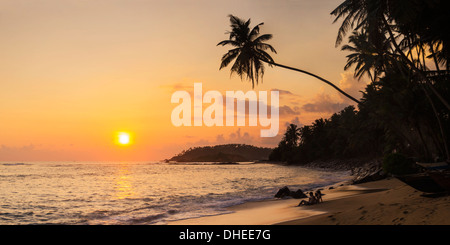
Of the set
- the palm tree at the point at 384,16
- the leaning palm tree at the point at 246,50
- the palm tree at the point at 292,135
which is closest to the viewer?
the palm tree at the point at 384,16

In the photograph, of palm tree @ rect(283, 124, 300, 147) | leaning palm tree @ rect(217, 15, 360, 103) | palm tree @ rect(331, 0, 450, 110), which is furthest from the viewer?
palm tree @ rect(283, 124, 300, 147)

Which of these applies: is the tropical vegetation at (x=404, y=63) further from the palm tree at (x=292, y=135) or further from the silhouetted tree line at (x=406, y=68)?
the palm tree at (x=292, y=135)

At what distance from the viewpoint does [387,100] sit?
3153 cm

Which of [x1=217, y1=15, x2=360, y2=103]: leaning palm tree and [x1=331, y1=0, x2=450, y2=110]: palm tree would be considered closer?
[x1=331, y1=0, x2=450, y2=110]: palm tree

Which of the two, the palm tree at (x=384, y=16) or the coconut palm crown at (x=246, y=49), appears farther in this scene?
the coconut palm crown at (x=246, y=49)

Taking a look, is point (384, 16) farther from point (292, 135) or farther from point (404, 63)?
point (292, 135)

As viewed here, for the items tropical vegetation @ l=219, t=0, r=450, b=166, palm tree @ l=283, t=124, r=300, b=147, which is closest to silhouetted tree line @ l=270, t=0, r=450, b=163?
tropical vegetation @ l=219, t=0, r=450, b=166

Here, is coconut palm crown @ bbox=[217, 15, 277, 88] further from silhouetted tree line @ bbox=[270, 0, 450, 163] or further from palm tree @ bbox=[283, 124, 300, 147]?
palm tree @ bbox=[283, 124, 300, 147]

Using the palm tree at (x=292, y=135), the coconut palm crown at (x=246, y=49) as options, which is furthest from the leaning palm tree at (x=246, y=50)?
the palm tree at (x=292, y=135)

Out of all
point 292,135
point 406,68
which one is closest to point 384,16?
point 406,68

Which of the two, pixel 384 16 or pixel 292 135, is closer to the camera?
pixel 384 16
